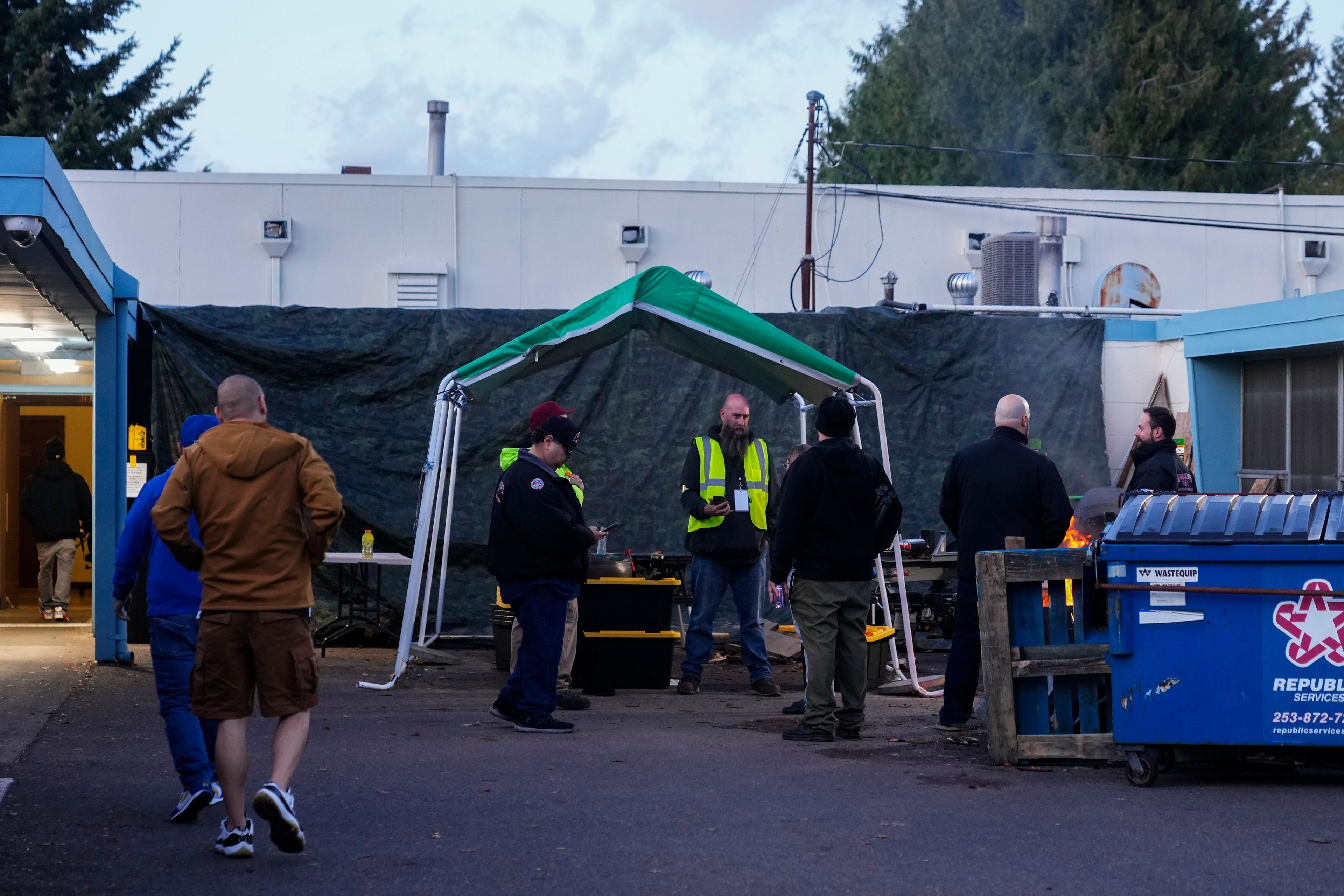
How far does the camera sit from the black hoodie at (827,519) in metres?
7.49

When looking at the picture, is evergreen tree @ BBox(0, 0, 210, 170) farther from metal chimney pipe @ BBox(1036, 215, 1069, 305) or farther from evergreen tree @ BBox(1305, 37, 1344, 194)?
evergreen tree @ BBox(1305, 37, 1344, 194)

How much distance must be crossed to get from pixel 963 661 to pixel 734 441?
2.39 metres

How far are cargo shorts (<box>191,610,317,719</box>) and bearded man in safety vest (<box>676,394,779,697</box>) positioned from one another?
15.0 feet

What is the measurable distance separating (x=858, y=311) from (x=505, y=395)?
10.8ft

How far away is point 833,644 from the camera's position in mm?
7539

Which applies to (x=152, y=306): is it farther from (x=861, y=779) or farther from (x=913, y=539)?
(x=861, y=779)

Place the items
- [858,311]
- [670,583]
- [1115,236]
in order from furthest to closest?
[1115,236]
[858,311]
[670,583]

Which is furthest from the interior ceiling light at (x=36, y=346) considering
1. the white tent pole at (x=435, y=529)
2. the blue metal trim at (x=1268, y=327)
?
the blue metal trim at (x=1268, y=327)

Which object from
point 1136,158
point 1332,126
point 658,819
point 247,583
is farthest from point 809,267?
point 1332,126

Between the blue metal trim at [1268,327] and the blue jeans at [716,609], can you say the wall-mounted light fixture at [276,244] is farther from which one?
the blue metal trim at [1268,327]

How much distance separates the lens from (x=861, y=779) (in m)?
6.57

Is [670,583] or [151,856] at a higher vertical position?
[670,583]

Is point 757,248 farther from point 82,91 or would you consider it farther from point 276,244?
point 82,91

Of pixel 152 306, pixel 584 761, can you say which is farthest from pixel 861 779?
pixel 152 306
